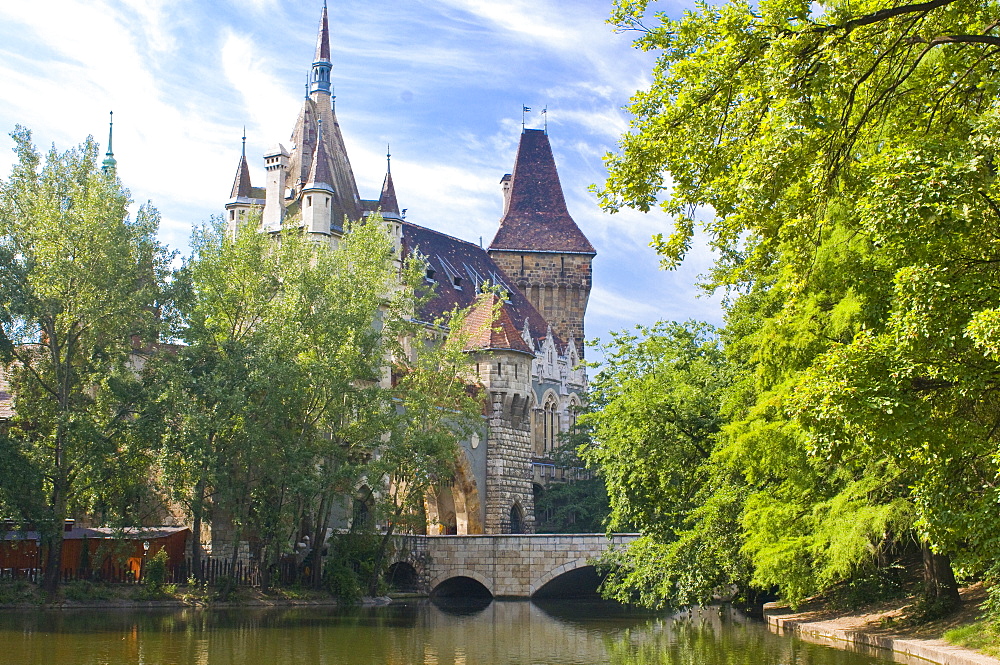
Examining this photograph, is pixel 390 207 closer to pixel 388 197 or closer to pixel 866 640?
pixel 388 197

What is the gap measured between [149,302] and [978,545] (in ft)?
76.2

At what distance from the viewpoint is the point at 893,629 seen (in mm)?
17406

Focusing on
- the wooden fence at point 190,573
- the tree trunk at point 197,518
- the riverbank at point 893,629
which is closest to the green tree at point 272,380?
the tree trunk at point 197,518

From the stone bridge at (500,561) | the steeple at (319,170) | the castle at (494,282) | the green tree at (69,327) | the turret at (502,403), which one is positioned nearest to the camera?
the green tree at (69,327)

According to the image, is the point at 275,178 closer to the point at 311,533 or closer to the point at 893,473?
the point at 311,533

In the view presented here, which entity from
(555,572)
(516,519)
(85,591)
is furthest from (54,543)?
(516,519)

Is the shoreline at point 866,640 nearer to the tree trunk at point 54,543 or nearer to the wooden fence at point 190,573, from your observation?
the wooden fence at point 190,573

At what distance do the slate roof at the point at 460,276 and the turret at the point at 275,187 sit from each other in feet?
21.3

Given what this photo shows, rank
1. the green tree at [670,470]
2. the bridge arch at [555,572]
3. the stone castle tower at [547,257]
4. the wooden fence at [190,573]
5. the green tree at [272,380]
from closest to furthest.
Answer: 1. the green tree at [670,470]
2. the green tree at [272,380]
3. the wooden fence at [190,573]
4. the bridge arch at [555,572]
5. the stone castle tower at [547,257]

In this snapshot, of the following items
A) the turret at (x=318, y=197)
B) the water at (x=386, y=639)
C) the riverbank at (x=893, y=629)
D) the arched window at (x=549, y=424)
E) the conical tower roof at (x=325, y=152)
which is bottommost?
the water at (x=386, y=639)

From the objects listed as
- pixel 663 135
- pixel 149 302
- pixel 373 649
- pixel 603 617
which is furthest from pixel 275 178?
pixel 663 135

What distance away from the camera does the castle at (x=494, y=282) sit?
4747 centimetres

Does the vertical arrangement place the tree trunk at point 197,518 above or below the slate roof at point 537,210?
below

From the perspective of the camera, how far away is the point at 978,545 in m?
10.2
